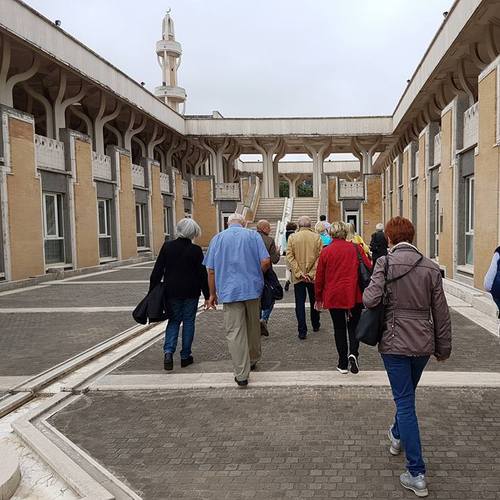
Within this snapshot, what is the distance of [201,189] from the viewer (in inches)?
1284

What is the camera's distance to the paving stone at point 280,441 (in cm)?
309

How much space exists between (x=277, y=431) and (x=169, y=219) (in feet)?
85.1

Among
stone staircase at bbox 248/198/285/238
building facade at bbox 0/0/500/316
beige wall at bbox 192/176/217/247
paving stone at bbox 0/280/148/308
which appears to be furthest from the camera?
beige wall at bbox 192/176/217/247

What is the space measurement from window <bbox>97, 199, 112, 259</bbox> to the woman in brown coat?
729 inches

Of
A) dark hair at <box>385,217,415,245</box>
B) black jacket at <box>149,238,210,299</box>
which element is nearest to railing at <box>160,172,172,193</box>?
black jacket at <box>149,238,210,299</box>

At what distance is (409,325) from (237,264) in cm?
229

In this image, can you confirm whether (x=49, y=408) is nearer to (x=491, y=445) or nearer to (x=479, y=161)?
(x=491, y=445)

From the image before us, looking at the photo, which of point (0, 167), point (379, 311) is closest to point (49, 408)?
point (379, 311)

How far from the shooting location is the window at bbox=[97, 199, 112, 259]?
805 inches

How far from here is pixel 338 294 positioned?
16.8 feet

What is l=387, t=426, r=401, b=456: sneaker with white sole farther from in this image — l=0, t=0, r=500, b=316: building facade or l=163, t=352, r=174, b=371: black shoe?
l=0, t=0, r=500, b=316: building facade

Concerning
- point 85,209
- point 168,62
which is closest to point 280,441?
point 85,209

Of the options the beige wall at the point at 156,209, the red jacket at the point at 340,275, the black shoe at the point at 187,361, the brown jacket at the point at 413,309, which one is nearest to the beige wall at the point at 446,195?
the red jacket at the point at 340,275

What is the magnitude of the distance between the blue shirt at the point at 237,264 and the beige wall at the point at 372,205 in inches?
1038
